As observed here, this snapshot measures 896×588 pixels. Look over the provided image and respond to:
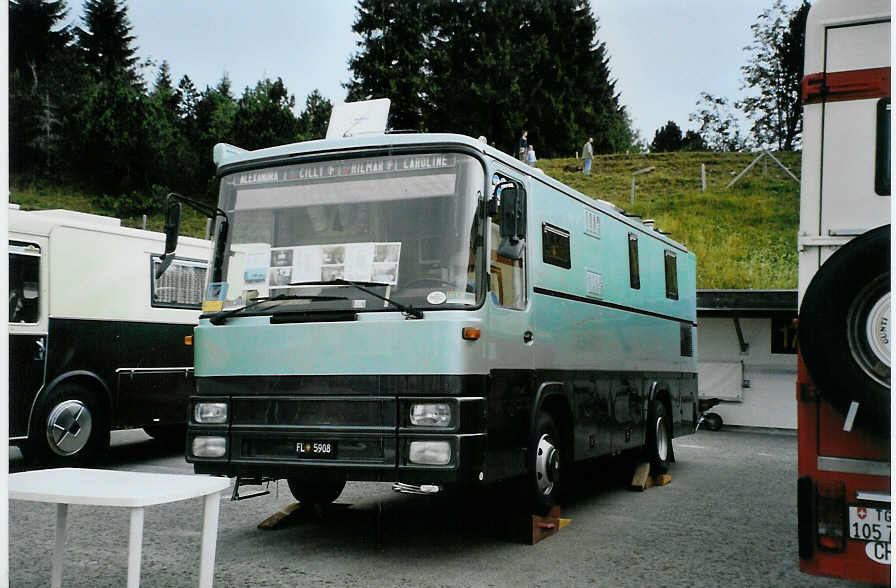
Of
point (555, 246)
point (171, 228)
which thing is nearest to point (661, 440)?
point (555, 246)

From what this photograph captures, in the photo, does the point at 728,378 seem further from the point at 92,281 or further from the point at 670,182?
the point at 670,182

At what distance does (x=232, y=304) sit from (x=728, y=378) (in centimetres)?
1259

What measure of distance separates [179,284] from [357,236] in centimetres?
608

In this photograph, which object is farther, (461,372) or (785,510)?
(785,510)

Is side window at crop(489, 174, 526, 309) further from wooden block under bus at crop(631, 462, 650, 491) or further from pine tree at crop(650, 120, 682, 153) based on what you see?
pine tree at crop(650, 120, 682, 153)

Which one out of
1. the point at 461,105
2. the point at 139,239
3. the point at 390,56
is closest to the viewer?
the point at 139,239

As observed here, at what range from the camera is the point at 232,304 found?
255 inches

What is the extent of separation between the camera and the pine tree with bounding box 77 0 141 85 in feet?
48.1

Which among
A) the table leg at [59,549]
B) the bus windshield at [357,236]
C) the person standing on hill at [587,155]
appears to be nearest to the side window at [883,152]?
the bus windshield at [357,236]

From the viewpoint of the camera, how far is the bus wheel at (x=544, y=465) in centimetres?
676

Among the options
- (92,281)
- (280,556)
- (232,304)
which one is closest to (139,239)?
(92,281)

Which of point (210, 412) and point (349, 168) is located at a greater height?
point (349, 168)

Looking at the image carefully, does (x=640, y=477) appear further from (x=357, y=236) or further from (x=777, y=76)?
(x=777, y=76)

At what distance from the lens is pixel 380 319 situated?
5.95 metres
